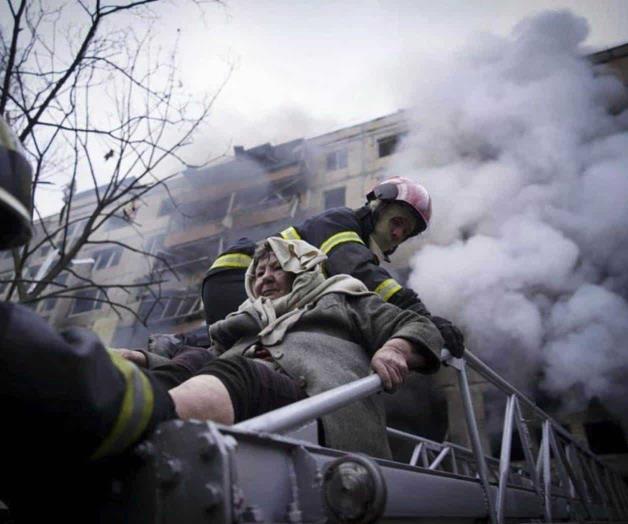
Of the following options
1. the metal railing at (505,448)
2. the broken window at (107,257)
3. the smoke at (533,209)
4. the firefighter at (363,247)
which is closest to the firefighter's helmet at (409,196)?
the firefighter at (363,247)

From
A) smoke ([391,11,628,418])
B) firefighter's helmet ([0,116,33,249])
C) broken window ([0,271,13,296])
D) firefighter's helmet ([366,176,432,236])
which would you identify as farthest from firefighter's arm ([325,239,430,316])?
smoke ([391,11,628,418])

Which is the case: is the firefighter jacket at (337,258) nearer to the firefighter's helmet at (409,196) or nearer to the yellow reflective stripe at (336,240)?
the yellow reflective stripe at (336,240)

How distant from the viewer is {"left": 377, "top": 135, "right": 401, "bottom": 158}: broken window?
19.2 meters

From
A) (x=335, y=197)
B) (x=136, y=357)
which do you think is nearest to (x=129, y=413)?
(x=136, y=357)

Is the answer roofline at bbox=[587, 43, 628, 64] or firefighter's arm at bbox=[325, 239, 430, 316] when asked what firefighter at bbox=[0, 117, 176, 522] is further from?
roofline at bbox=[587, 43, 628, 64]

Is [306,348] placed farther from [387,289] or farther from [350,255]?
[350,255]

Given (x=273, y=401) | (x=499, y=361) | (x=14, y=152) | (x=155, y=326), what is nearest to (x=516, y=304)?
(x=499, y=361)

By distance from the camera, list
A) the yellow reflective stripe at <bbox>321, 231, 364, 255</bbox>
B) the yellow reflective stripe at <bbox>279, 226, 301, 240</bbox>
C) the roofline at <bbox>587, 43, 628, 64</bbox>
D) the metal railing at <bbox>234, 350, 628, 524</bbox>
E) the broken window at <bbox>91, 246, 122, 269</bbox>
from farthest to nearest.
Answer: the broken window at <bbox>91, 246, 122, 269</bbox> < the roofline at <bbox>587, 43, 628, 64</bbox> < the yellow reflective stripe at <bbox>279, 226, 301, 240</bbox> < the yellow reflective stripe at <bbox>321, 231, 364, 255</bbox> < the metal railing at <bbox>234, 350, 628, 524</bbox>

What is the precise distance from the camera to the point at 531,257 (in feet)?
39.2

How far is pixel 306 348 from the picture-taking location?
182 centimetres

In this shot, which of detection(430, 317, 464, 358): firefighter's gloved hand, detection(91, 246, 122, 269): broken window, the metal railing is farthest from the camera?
detection(91, 246, 122, 269): broken window

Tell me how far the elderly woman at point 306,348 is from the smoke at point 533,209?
9700 mm

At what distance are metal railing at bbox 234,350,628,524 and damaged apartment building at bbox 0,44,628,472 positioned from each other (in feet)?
35.1

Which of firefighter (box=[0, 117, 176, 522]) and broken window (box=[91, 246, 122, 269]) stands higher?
broken window (box=[91, 246, 122, 269])
